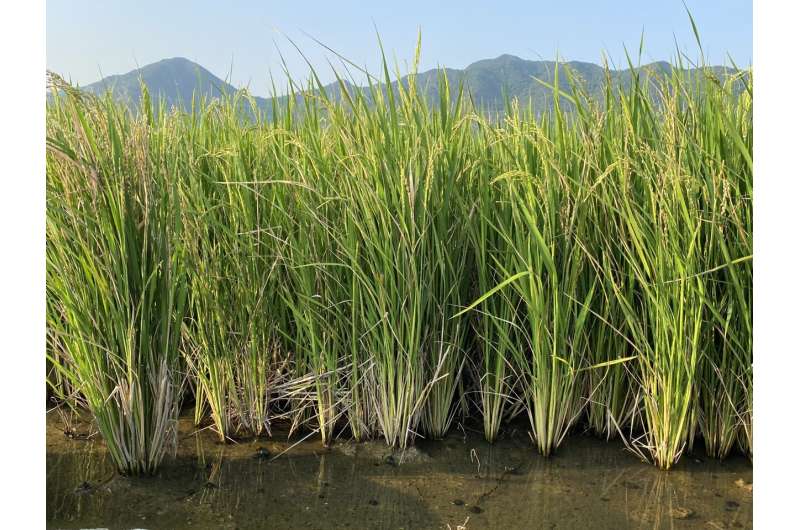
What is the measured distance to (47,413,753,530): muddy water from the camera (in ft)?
6.70

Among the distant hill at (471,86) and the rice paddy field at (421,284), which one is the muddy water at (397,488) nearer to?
the rice paddy field at (421,284)

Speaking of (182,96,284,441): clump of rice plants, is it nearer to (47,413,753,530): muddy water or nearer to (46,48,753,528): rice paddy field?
(46,48,753,528): rice paddy field

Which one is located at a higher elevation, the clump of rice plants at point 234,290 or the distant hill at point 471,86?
the distant hill at point 471,86

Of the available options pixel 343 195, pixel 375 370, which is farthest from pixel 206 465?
pixel 343 195

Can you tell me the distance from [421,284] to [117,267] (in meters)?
1.02

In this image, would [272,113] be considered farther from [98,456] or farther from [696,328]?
[696,328]

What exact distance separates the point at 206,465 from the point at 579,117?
77.6 inches

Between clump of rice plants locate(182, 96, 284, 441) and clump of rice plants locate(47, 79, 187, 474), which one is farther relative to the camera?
clump of rice plants locate(182, 96, 284, 441)

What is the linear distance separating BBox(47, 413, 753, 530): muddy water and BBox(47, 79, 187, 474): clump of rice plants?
19cm

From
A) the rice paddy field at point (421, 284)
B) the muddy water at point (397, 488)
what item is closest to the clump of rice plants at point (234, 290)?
the rice paddy field at point (421, 284)

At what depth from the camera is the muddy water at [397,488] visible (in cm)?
204

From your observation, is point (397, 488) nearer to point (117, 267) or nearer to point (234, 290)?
point (234, 290)

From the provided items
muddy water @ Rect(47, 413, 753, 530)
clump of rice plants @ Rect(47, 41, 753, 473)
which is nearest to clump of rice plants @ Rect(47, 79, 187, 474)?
clump of rice plants @ Rect(47, 41, 753, 473)

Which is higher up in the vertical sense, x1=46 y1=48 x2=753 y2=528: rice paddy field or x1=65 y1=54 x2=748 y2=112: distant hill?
x1=65 y1=54 x2=748 y2=112: distant hill
